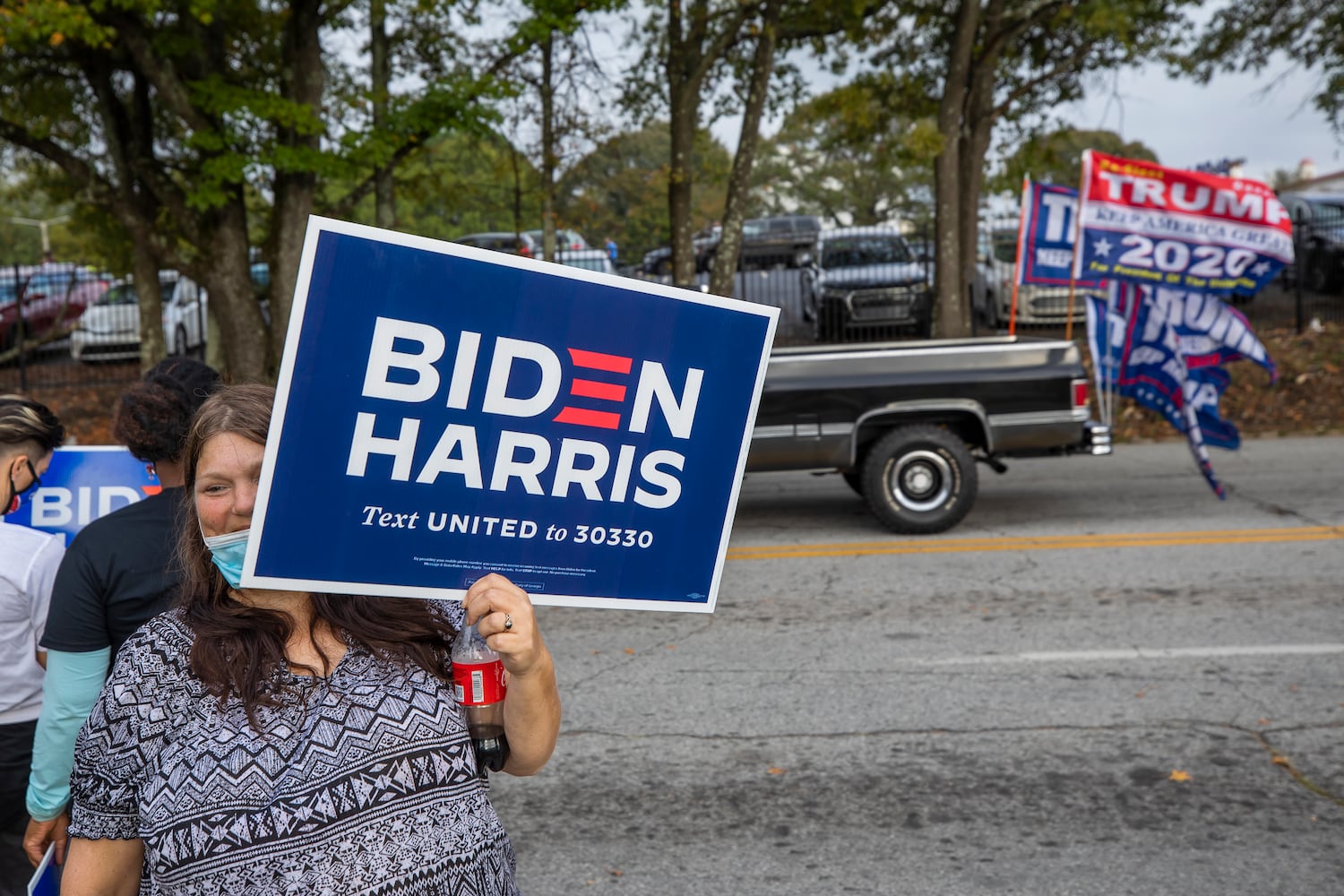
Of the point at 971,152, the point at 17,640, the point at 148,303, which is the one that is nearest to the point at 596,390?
the point at 17,640

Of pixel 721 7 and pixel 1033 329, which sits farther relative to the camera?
pixel 1033 329

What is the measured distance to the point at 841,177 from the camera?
4806 centimetres

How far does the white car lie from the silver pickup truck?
1495 centimetres

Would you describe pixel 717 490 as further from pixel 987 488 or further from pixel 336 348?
pixel 987 488

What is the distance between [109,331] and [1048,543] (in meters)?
17.8

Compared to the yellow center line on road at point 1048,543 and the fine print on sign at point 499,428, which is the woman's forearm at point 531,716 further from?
the yellow center line on road at point 1048,543

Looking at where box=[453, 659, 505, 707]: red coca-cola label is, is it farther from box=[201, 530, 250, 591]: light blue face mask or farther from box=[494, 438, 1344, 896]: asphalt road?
box=[494, 438, 1344, 896]: asphalt road

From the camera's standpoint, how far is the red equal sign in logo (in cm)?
223

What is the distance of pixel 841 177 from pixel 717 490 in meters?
47.2

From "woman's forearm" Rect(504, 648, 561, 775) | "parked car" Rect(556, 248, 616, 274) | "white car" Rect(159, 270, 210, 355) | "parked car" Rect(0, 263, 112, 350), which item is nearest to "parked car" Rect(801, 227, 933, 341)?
"parked car" Rect(556, 248, 616, 274)

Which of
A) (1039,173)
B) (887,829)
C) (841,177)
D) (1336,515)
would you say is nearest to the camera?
(887,829)

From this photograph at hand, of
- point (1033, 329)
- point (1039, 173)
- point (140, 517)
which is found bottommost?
point (140, 517)

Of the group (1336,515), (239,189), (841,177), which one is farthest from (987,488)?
(841,177)

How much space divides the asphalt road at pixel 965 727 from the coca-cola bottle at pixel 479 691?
92.3 inches
